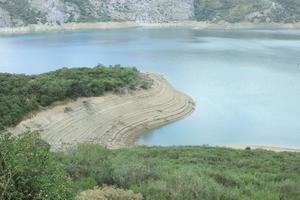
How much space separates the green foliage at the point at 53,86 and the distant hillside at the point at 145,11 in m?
66.9

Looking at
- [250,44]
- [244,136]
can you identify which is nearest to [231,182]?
Answer: [244,136]

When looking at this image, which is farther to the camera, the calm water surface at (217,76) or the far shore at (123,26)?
the far shore at (123,26)

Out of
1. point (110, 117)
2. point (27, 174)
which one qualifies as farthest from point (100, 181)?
point (110, 117)

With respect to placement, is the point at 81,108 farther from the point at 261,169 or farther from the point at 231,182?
the point at 231,182

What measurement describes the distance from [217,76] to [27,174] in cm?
3289

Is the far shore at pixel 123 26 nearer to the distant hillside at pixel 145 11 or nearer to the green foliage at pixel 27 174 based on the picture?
the distant hillside at pixel 145 11

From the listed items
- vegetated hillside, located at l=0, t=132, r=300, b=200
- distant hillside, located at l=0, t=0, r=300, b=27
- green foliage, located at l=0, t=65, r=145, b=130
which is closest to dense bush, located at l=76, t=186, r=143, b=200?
vegetated hillside, located at l=0, t=132, r=300, b=200

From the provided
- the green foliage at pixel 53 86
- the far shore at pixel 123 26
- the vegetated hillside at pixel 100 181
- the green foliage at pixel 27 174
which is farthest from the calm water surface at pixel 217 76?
the far shore at pixel 123 26

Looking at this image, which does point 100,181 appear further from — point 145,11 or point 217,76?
point 145,11

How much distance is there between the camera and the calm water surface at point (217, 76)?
21.9 meters

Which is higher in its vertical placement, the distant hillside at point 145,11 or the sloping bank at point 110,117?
the distant hillside at point 145,11

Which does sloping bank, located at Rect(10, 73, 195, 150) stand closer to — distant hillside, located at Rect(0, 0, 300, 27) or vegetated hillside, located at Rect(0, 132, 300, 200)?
vegetated hillside, located at Rect(0, 132, 300, 200)

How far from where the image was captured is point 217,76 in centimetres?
3650

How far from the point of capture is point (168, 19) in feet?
336
